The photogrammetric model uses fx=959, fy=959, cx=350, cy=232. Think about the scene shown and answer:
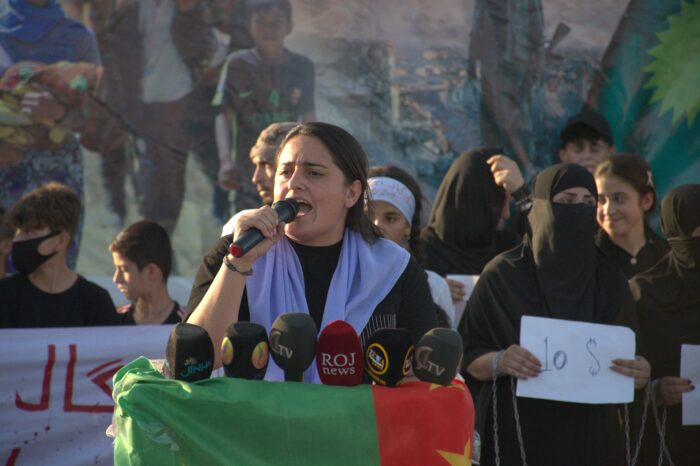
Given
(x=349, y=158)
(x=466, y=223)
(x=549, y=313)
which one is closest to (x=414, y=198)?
(x=466, y=223)

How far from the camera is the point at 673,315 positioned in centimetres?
479

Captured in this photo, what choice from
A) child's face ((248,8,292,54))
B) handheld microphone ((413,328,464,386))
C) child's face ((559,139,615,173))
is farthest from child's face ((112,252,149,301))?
handheld microphone ((413,328,464,386))

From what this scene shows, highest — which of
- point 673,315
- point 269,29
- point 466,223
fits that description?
point 269,29

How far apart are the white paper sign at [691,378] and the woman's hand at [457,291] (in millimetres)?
1162

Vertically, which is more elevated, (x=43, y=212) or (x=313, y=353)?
(x=43, y=212)

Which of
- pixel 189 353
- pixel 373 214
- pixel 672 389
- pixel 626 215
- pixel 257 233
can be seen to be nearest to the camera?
pixel 189 353

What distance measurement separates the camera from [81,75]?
6.48m

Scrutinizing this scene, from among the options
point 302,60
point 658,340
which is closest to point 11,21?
point 302,60

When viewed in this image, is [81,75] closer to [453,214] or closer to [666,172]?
[453,214]

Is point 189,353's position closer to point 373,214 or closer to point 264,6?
point 373,214

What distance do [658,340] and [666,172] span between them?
2670 millimetres

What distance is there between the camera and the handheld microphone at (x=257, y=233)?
2803mm

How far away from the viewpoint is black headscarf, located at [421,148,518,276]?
5.43 m

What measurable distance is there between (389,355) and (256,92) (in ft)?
14.5
